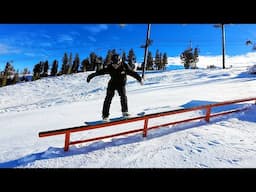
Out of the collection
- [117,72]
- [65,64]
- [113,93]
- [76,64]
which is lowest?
[113,93]

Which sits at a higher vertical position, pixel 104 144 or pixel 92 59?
pixel 92 59

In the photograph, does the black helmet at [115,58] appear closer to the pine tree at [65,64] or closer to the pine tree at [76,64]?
the pine tree at [76,64]

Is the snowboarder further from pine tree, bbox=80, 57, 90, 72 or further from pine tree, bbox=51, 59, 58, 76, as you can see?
pine tree, bbox=51, 59, 58, 76

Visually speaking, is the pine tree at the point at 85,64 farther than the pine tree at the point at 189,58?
Yes

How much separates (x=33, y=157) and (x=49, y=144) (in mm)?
762

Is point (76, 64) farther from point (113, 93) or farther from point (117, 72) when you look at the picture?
point (117, 72)

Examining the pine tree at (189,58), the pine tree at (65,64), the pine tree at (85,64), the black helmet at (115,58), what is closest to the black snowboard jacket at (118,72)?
the black helmet at (115,58)

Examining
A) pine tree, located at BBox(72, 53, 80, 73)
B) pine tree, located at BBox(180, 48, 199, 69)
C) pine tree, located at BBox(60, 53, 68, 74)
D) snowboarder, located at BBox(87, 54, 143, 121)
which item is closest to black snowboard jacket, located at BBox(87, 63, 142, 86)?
snowboarder, located at BBox(87, 54, 143, 121)

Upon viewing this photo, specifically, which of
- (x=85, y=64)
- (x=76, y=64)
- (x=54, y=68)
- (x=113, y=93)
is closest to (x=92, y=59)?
(x=85, y=64)

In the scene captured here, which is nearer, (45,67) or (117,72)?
(117,72)
